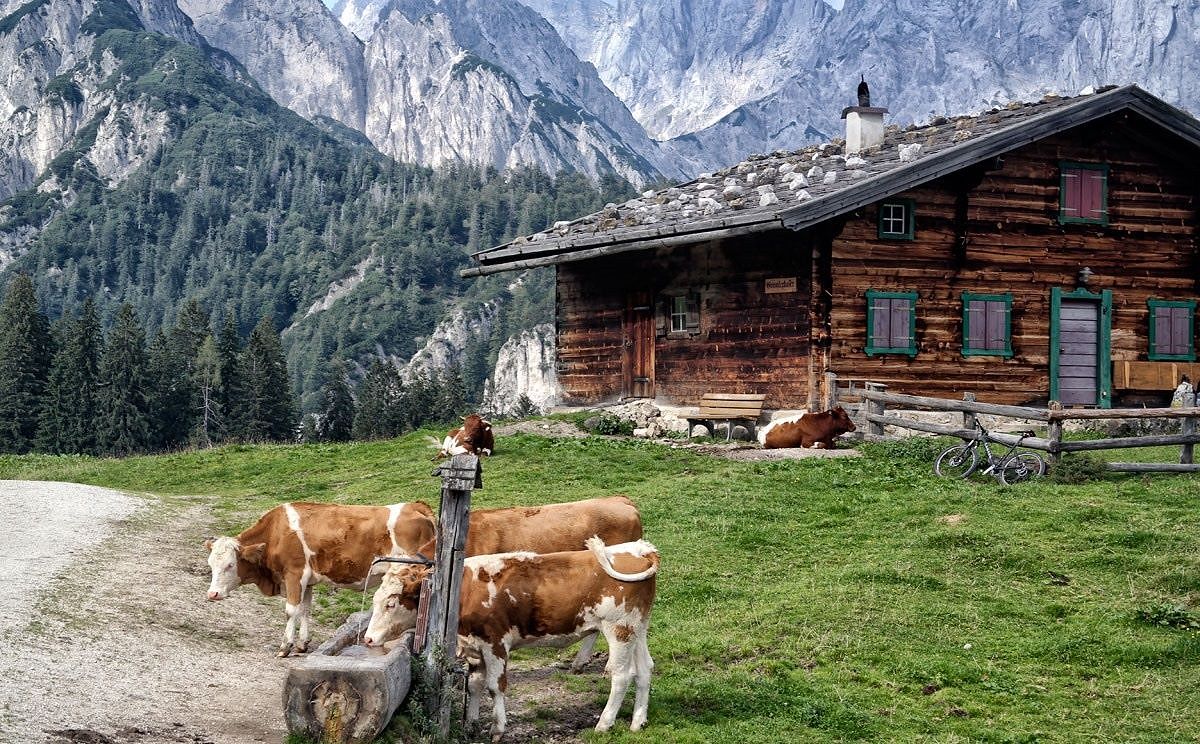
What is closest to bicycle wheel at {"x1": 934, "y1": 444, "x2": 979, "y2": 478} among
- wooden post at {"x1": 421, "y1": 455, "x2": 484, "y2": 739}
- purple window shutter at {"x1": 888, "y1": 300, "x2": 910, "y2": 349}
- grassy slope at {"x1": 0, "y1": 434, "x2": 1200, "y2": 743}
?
grassy slope at {"x1": 0, "y1": 434, "x2": 1200, "y2": 743}

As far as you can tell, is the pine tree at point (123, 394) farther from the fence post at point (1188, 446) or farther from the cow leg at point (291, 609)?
the cow leg at point (291, 609)

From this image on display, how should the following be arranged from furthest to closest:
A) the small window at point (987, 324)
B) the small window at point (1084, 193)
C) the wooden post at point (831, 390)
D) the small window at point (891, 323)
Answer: the small window at point (1084, 193)
the small window at point (987, 324)
the small window at point (891, 323)
the wooden post at point (831, 390)

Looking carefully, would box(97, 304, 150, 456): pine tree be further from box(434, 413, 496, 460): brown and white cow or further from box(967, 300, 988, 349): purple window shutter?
box(967, 300, 988, 349): purple window shutter

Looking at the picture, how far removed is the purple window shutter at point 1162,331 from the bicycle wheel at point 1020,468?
1114 cm

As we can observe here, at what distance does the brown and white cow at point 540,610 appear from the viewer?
9.39 metres

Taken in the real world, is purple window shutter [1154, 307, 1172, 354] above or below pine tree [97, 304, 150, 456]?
above

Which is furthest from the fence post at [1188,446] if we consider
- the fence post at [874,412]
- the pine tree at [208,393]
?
the pine tree at [208,393]

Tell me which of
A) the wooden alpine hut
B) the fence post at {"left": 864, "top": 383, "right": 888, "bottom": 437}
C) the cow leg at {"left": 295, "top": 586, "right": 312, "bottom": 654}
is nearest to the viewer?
the cow leg at {"left": 295, "top": 586, "right": 312, "bottom": 654}

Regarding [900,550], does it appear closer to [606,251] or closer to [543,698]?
[543,698]

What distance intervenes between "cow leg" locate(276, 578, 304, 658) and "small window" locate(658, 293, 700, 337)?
57.6ft

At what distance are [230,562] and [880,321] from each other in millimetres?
17309

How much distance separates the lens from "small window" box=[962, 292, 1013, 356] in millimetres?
26453

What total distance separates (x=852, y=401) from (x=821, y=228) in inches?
142

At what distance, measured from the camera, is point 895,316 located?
25.9 metres
